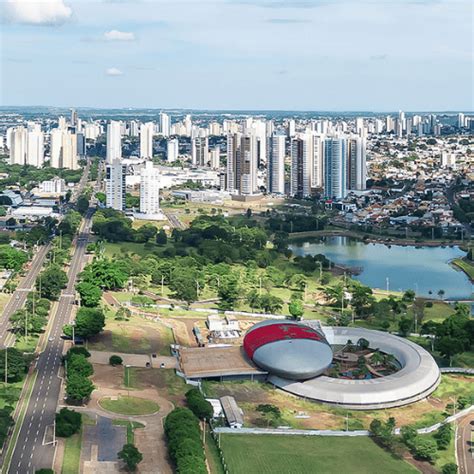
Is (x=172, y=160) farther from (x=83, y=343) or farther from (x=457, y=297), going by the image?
(x=83, y=343)

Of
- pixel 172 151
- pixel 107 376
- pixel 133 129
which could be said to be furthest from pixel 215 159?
pixel 107 376

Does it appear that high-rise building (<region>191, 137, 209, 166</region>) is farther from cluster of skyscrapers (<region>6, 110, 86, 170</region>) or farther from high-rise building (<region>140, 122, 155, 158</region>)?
cluster of skyscrapers (<region>6, 110, 86, 170</region>)

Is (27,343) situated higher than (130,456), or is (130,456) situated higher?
(27,343)

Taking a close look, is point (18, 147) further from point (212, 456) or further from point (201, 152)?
point (212, 456)

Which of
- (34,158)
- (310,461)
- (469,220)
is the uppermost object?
(34,158)

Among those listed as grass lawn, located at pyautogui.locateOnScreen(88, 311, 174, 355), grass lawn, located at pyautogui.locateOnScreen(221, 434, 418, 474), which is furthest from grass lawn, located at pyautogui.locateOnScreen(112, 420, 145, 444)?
grass lawn, located at pyautogui.locateOnScreen(88, 311, 174, 355)

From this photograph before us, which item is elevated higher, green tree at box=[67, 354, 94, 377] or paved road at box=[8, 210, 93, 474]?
green tree at box=[67, 354, 94, 377]

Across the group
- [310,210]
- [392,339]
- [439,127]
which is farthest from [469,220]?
[439,127]
